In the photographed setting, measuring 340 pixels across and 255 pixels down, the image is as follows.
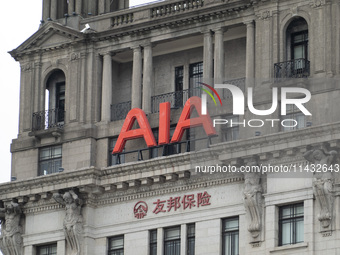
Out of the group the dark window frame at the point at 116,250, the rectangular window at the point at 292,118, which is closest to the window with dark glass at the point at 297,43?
the rectangular window at the point at 292,118

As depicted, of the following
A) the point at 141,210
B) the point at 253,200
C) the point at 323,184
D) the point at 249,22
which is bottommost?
the point at 253,200

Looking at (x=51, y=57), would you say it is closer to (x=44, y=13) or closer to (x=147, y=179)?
(x=44, y=13)

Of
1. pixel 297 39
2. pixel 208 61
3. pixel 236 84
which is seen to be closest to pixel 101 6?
pixel 208 61

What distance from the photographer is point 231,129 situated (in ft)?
283

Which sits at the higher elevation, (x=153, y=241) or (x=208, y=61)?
(x=208, y=61)

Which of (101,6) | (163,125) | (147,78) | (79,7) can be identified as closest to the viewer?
(163,125)

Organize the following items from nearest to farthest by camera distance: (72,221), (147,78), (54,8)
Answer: (72,221) < (147,78) < (54,8)

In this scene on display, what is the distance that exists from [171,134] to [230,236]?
673 centimetres

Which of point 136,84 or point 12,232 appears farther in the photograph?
point 12,232

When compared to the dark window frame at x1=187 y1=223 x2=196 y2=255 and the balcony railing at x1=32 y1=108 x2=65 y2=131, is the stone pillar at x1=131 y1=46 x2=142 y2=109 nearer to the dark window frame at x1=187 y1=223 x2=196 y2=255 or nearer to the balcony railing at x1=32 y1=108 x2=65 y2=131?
the balcony railing at x1=32 y1=108 x2=65 y2=131

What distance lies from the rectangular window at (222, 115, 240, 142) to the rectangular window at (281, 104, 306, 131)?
2.63m

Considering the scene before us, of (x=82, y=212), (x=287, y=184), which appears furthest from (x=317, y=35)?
(x=82, y=212)

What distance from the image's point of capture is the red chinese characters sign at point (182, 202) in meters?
85.1

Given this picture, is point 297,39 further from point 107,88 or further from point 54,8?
point 54,8
